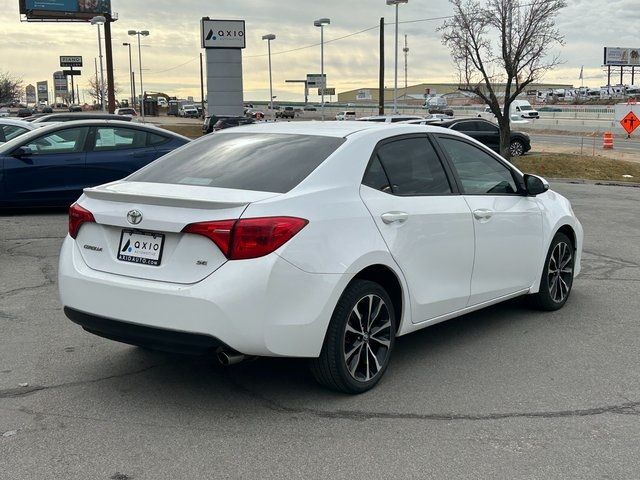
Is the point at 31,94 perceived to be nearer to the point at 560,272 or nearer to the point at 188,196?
the point at 560,272

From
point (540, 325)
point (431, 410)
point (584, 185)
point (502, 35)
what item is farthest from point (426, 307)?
point (502, 35)

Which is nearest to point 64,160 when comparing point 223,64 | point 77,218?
point 77,218

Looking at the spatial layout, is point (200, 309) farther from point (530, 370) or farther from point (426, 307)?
point (530, 370)

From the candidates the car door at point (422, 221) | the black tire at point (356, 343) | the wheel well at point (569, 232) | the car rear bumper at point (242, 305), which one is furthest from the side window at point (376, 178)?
the wheel well at point (569, 232)

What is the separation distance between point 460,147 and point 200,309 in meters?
2.68

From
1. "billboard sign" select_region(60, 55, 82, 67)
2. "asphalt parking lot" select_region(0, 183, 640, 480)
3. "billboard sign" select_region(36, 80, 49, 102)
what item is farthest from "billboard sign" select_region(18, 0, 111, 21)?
"billboard sign" select_region(36, 80, 49, 102)

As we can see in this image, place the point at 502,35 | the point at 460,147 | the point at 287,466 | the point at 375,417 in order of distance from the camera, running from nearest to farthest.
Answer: the point at 287,466 < the point at 375,417 < the point at 460,147 < the point at 502,35

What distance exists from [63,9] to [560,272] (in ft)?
272

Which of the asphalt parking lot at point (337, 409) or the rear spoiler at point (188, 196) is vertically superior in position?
the rear spoiler at point (188, 196)

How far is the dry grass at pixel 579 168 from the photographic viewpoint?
2067 cm

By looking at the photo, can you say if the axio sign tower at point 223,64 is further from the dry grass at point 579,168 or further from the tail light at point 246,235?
the tail light at point 246,235

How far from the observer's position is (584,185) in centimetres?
1875

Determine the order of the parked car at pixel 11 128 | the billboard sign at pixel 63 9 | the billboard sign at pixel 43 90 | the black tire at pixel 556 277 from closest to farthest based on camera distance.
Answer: the black tire at pixel 556 277 < the parked car at pixel 11 128 < the billboard sign at pixel 63 9 < the billboard sign at pixel 43 90

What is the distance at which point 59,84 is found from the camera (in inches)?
6299
